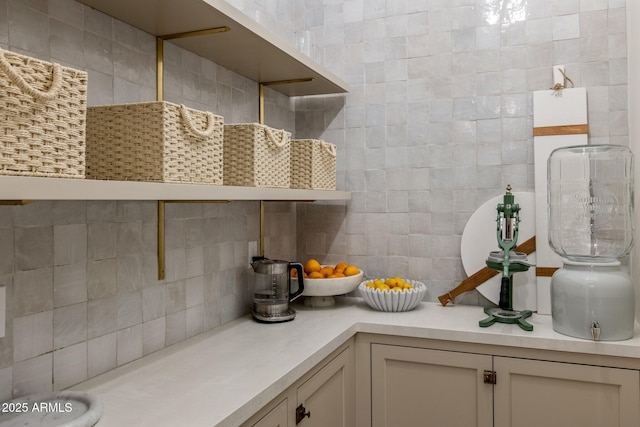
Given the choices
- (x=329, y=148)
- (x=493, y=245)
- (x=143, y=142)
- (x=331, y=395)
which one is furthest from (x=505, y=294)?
(x=143, y=142)

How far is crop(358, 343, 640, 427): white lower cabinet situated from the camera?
5.53 ft

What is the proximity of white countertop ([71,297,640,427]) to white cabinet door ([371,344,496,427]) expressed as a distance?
0.09m

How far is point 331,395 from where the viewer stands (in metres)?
1.77

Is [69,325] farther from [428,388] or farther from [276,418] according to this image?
[428,388]

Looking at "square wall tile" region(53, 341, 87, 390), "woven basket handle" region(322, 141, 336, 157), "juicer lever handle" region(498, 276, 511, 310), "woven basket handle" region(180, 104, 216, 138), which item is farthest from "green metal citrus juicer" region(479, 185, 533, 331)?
"square wall tile" region(53, 341, 87, 390)

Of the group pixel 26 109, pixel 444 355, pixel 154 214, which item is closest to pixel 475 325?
pixel 444 355

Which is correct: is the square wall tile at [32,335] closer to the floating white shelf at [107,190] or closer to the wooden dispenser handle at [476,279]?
the floating white shelf at [107,190]

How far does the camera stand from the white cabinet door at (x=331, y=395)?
1.57 meters

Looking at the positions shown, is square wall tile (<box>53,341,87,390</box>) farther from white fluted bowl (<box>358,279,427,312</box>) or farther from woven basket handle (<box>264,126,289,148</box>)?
white fluted bowl (<box>358,279,427,312</box>)

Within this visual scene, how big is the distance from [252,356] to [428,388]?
77 cm

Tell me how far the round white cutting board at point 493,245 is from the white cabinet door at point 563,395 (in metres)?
0.41

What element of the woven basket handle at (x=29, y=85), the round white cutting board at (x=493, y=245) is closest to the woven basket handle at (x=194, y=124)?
the woven basket handle at (x=29, y=85)

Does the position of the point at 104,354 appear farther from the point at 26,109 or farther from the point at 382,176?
the point at 382,176

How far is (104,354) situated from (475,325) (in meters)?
1.35
